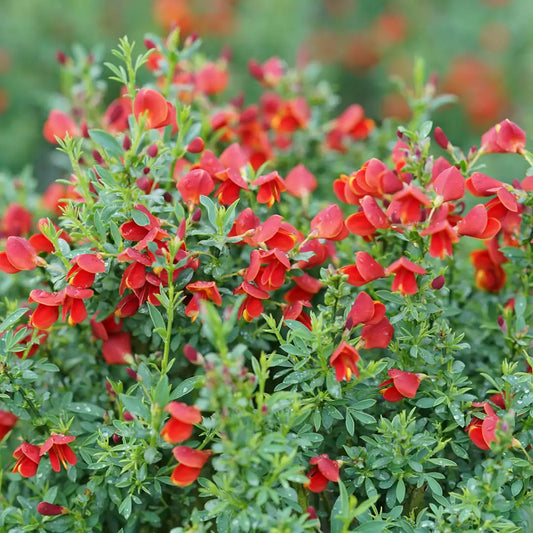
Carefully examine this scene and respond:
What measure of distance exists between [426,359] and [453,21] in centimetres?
373

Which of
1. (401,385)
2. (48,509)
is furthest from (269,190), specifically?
(48,509)

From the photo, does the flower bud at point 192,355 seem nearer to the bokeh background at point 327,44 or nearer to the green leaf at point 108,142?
the green leaf at point 108,142

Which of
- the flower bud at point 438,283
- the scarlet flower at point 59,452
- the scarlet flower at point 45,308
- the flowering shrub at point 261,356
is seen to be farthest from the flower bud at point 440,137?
the scarlet flower at point 59,452

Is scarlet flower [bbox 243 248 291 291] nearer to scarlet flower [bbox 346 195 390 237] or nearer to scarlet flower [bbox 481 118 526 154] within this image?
scarlet flower [bbox 346 195 390 237]

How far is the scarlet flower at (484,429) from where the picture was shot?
1053 millimetres

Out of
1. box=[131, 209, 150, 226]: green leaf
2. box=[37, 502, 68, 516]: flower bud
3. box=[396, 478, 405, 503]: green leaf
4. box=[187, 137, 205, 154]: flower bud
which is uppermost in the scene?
box=[187, 137, 205, 154]: flower bud

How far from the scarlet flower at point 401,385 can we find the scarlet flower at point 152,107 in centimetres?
58

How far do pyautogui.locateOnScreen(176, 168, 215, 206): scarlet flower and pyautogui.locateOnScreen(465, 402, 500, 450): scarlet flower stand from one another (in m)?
0.59

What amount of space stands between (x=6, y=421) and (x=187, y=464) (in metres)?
0.43

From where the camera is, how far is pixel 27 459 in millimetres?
1149

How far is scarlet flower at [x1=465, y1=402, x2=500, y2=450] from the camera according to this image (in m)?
1.05

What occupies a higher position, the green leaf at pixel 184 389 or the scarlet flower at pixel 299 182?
the scarlet flower at pixel 299 182

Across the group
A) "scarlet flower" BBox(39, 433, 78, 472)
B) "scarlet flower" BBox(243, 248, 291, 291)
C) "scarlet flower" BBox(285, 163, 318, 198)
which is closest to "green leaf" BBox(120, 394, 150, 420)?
"scarlet flower" BBox(39, 433, 78, 472)

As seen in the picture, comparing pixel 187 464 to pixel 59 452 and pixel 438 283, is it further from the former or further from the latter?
pixel 438 283
